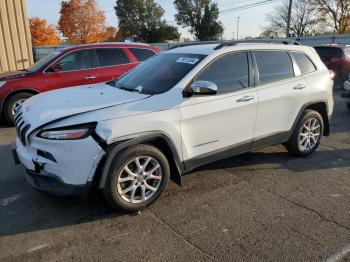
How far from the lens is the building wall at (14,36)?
442 inches

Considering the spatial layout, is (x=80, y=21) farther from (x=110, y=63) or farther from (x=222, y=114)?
(x=222, y=114)

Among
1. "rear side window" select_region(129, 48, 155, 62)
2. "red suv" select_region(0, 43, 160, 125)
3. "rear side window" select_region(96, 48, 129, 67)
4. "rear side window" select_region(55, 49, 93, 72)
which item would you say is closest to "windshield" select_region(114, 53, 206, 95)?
"red suv" select_region(0, 43, 160, 125)

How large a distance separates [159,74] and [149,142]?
97 cm

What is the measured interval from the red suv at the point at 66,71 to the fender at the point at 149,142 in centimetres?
455

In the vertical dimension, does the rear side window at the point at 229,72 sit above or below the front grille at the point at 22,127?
above

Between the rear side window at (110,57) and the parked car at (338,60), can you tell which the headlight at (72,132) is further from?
the parked car at (338,60)

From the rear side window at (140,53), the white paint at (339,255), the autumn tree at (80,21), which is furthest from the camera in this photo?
the autumn tree at (80,21)

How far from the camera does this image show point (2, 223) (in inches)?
135

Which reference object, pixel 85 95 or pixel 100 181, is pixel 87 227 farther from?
pixel 85 95

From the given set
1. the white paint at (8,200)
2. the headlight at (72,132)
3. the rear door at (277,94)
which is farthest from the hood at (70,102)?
the rear door at (277,94)

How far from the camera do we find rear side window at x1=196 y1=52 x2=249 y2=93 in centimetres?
402

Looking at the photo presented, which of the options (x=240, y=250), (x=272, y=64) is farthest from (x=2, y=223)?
(x=272, y=64)

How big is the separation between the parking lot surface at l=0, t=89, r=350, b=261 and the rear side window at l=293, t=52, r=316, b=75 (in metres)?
1.50

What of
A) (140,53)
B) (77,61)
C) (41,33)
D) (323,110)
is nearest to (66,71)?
(77,61)
